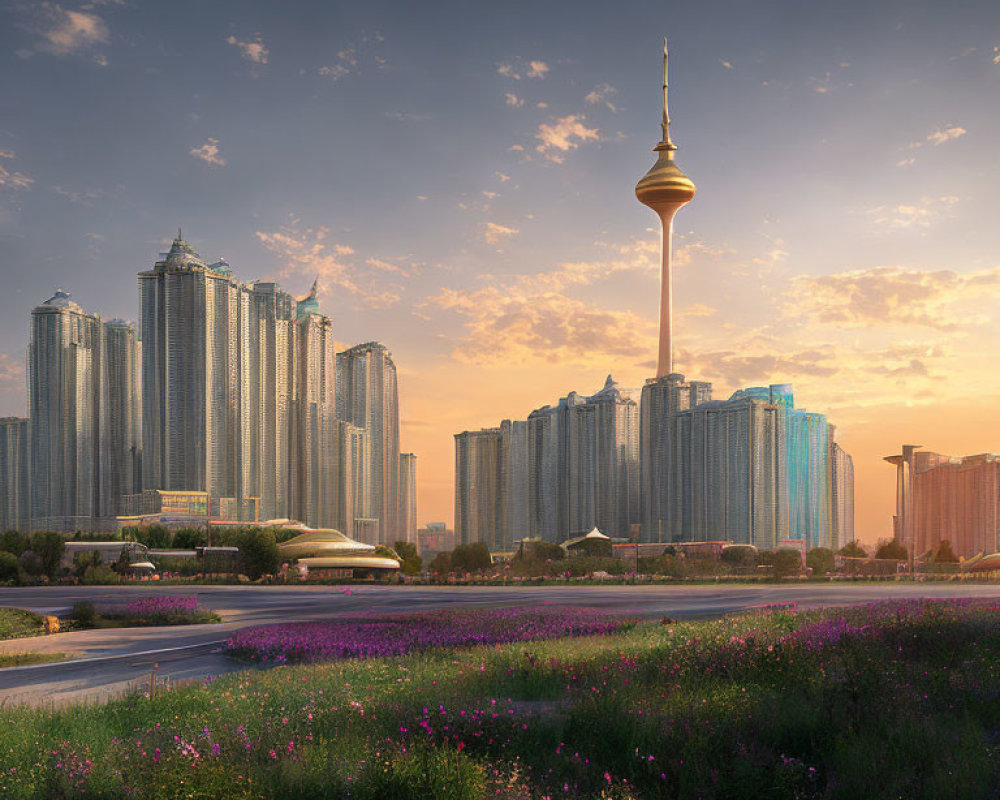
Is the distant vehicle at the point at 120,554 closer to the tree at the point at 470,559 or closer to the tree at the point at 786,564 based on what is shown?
the tree at the point at 470,559

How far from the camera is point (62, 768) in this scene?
789 centimetres

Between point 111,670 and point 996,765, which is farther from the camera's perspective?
point 111,670

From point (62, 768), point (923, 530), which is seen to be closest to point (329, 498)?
point (923, 530)

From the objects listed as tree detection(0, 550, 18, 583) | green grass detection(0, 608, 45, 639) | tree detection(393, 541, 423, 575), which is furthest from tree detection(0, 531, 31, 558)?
green grass detection(0, 608, 45, 639)

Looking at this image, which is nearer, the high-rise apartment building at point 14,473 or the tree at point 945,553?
the tree at point 945,553

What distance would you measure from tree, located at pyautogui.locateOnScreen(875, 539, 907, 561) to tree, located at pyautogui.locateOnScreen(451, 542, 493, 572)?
53753 mm

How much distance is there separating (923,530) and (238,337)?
106984 mm

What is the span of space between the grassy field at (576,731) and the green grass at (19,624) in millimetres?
16120

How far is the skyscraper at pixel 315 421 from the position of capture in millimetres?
157625

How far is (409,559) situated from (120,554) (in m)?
33.2

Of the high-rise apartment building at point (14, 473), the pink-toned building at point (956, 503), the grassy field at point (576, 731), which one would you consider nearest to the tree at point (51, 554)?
the grassy field at point (576, 731)

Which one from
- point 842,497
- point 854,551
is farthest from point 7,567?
point 842,497

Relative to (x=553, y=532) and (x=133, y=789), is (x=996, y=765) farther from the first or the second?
(x=553, y=532)

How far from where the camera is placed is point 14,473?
176 meters
